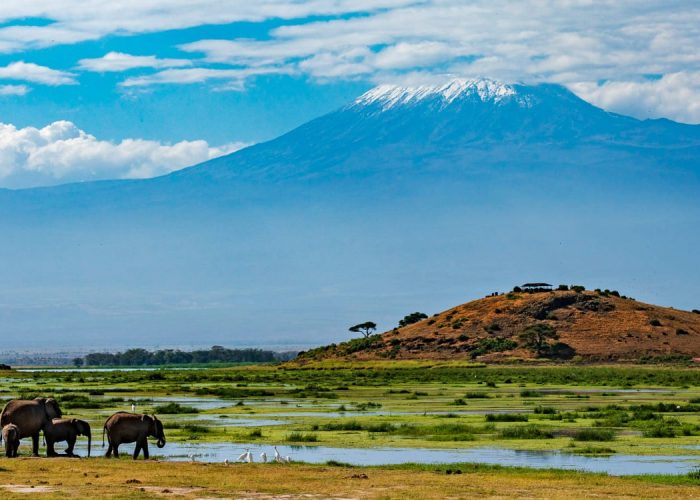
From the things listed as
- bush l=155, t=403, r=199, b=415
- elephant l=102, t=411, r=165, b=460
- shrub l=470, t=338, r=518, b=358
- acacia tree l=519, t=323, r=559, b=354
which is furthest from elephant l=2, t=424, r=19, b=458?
acacia tree l=519, t=323, r=559, b=354

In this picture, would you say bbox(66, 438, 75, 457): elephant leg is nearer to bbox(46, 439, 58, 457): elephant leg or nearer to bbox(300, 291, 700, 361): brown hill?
bbox(46, 439, 58, 457): elephant leg

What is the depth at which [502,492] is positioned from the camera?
28500 mm

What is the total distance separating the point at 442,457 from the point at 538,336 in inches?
4456

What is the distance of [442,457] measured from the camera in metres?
36.8

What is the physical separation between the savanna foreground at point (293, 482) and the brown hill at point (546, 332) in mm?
108981

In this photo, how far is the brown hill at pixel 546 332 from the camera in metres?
143

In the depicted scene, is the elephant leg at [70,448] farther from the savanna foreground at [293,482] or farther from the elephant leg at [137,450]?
the elephant leg at [137,450]

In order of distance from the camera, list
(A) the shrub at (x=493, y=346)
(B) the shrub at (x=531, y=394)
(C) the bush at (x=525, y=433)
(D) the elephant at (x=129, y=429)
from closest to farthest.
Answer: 1. (D) the elephant at (x=129, y=429)
2. (C) the bush at (x=525, y=433)
3. (B) the shrub at (x=531, y=394)
4. (A) the shrub at (x=493, y=346)

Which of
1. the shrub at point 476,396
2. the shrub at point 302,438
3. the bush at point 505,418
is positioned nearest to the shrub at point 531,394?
the shrub at point 476,396

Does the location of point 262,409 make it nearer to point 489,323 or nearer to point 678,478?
point 678,478

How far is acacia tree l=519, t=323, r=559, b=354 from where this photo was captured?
14607 centimetres

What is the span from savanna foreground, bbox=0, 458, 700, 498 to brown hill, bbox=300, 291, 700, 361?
109 metres

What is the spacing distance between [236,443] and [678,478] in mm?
15772

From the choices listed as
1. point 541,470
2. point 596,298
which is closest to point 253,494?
point 541,470
